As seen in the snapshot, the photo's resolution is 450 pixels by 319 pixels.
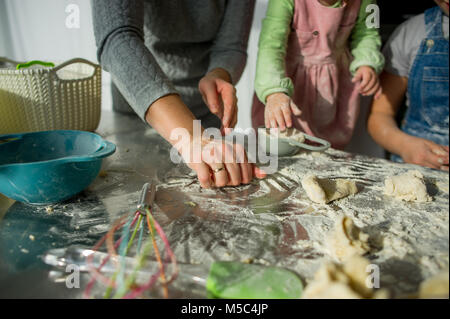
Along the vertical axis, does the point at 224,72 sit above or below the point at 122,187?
above

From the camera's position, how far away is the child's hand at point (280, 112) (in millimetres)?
692

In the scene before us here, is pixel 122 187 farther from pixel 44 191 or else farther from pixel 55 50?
pixel 55 50

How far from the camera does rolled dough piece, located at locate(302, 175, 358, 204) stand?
50 cm

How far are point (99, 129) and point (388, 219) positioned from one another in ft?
2.59

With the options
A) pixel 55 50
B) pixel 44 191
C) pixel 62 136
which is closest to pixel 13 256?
pixel 44 191

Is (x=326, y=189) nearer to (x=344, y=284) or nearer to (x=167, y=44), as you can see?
(x=344, y=284)

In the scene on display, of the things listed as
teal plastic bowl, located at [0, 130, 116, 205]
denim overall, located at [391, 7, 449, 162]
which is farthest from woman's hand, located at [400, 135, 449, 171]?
teal plastic bowl, located at [0, 130, 116, 205]

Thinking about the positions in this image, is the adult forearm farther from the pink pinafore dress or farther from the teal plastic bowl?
the pink pinafore dress

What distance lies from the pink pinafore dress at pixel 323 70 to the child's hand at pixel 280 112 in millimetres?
214

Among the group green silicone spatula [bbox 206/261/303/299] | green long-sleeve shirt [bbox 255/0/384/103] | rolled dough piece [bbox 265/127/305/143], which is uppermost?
green long-sleeve shirt [bbox 255/0/384/103]

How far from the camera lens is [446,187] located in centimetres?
54

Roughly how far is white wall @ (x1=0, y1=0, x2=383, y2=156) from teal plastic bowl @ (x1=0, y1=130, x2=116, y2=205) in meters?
0.57

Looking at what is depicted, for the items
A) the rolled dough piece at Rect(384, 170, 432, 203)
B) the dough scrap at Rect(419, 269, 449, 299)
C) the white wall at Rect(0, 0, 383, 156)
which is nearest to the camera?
the dough scrap at Rect(419, 269, 449, 299)
